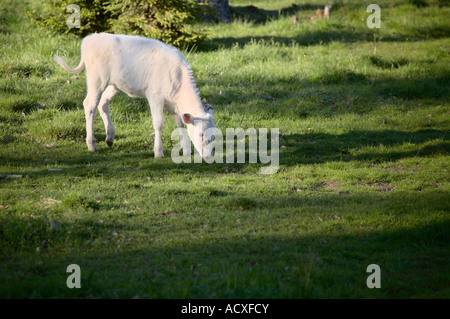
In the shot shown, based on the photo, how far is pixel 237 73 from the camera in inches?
529

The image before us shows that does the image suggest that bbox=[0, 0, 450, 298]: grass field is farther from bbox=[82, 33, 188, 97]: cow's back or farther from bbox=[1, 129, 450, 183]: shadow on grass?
bbox=[82, 33, 188, 97]: cow's back

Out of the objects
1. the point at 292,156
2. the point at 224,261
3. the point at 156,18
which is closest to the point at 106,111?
the point at 292,156

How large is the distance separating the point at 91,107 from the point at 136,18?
17.5 ft

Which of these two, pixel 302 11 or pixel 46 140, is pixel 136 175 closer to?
pixel 46 140

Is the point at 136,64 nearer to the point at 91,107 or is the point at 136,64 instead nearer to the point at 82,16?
the point at 91,107

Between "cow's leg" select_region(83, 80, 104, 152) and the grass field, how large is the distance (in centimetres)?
30

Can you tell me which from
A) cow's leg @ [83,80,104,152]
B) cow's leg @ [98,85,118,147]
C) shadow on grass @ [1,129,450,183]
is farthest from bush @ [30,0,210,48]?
shadow on grass @ [1,129,450,183]

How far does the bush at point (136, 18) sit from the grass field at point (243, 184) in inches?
23.5

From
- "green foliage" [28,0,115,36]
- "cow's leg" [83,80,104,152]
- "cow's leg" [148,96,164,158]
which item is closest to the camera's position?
"cow's leg" [148,96,164,158]

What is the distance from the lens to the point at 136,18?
13.6 metres

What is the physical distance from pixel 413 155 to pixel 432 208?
2899 mm

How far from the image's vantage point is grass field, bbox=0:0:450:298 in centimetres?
478

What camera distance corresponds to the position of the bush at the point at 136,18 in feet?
44.3
